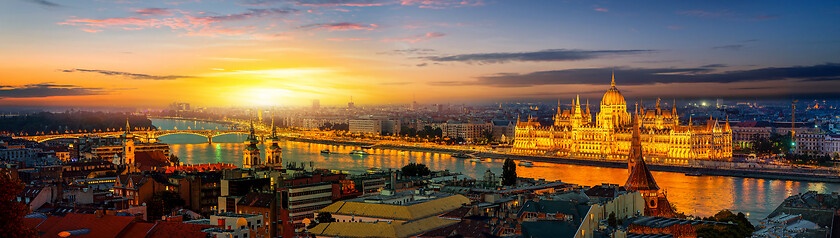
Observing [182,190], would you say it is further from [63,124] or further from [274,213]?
[63,124]

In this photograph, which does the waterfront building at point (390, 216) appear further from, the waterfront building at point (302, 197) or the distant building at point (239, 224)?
the waterfront building at point (302, 197)

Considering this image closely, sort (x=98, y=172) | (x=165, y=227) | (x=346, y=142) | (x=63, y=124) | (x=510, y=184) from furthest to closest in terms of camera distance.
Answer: (x=63, y=124)
(x=346, y=142)
(x=98, y=172)
(x=510, y=184)
(x=165, y=227)

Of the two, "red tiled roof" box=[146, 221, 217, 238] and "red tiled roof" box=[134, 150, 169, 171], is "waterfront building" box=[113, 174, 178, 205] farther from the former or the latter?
"red tiled roof" box=[134, 150, 169, 171]

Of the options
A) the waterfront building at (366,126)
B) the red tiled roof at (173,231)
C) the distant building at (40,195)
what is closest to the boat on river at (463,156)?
the waterfront building at (366,126)

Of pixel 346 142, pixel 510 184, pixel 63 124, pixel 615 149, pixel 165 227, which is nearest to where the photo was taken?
pixel 165 227

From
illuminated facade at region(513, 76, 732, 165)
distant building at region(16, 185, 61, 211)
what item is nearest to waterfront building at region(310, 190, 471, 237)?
distant building at region(16, 185, 61, 211)

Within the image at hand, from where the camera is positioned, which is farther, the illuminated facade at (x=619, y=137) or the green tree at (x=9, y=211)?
the illuminated facade at (x=619, y=137)

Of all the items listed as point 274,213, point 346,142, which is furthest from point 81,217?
point 346,142
